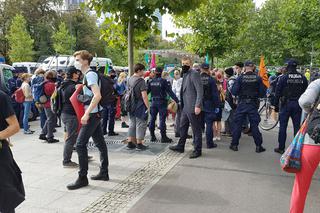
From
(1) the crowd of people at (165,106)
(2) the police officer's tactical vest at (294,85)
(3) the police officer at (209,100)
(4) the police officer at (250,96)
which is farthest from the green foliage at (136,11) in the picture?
(2) the police officer's tactical vest at (294,85)

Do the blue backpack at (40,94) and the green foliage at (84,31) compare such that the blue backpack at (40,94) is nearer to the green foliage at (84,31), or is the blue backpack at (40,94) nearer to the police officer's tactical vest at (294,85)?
the police officer's tactical vest at (294,85)

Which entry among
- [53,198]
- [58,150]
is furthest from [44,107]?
[53,198]

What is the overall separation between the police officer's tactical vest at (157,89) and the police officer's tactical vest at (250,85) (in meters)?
1.98

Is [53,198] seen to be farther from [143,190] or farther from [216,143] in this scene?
[216,143]

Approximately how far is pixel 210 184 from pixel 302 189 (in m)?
2.13

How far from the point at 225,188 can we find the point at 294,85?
3.13 metres

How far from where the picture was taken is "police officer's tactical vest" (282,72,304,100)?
7.49 m

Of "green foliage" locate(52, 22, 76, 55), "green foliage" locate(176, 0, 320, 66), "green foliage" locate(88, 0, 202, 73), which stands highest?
"green foliage" locate(52, 22, 76, 55)

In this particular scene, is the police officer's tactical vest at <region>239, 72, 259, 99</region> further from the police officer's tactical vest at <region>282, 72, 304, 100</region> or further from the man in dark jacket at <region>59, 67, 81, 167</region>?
the man in dark jacket at <region>59, 67, 81, 167</region>

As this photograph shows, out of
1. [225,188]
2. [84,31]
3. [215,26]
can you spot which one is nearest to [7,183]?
[225,188]

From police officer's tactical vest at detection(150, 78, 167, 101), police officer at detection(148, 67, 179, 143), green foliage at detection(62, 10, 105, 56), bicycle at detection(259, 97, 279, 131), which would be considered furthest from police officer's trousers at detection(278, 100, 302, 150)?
green foliage at detection(62, 10, 105, 56)

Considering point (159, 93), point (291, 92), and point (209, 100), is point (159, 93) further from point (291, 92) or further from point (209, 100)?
point (291, 92)

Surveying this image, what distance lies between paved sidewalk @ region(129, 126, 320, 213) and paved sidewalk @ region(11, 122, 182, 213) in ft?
1.73

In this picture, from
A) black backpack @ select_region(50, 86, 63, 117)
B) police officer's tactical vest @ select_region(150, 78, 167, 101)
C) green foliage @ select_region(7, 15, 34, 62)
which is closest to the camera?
black backpack @ select_region(50, 86, 63, 117)
